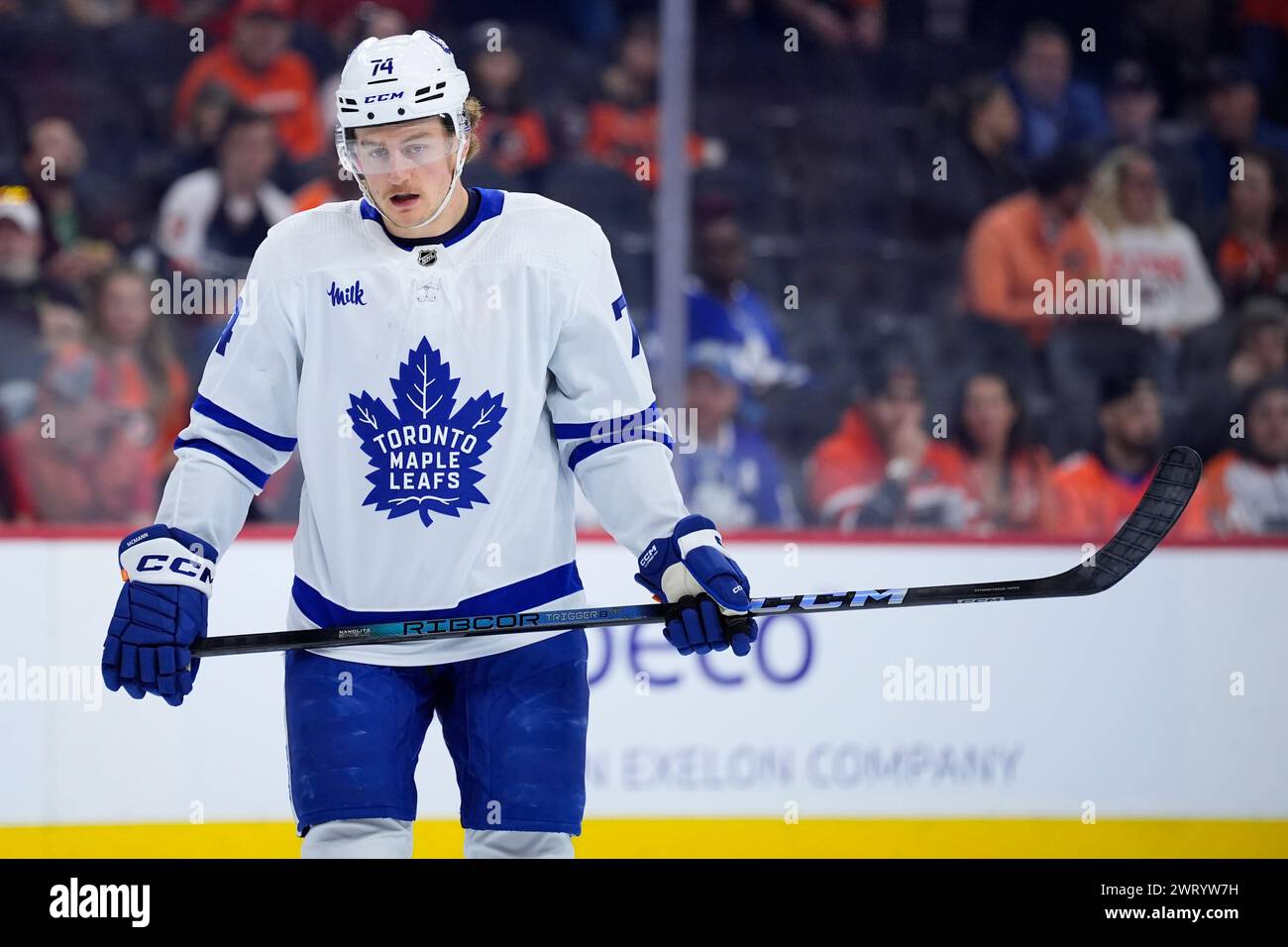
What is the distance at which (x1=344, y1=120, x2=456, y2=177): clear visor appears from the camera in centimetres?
241

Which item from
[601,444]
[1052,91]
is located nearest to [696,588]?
[601,444]

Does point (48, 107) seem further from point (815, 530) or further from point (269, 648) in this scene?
point (269, 648)

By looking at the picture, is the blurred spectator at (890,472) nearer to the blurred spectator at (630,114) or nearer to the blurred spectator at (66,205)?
the blurred spectator at (630,114)

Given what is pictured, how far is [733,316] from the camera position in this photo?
499 centimetres

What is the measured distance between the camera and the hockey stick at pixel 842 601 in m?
2.43

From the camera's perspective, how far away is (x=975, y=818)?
3.91m

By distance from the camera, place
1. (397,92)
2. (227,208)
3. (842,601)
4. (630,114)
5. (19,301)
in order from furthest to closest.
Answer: (630,114), (227,208), (19,301), (842,601), (397,92)

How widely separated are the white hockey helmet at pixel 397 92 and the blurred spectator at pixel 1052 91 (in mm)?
3343

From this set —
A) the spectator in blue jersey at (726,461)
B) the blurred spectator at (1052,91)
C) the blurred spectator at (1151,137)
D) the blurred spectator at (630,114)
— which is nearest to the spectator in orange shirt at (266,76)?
the blurred spectator at (630,114)

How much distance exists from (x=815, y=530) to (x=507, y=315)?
168cm

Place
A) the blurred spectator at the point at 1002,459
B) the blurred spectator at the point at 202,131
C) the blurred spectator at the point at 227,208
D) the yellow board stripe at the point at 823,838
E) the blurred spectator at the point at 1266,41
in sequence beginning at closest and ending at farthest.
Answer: the yellow board stripe at the point at 823,838
the blurred spectator at the point at 1002,459
the blurred spectator at the point at 227,208
the blurred spectator at the point at 202,131
the blurred spectator at the point at 1266,41

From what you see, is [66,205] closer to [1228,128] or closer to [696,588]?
[696,588]

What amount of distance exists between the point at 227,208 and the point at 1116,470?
2.45 metres
